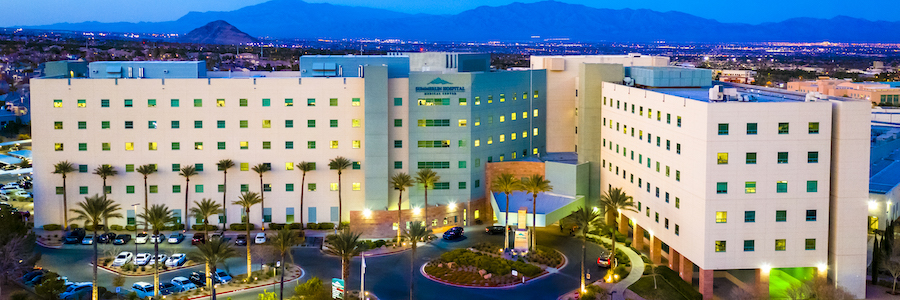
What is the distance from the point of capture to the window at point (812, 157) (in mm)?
48938

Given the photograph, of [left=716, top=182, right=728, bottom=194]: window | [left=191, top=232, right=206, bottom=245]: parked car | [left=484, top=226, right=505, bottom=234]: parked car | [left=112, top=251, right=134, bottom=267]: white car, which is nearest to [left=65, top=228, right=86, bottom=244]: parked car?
[left=112, top=251, right=134, bottom=267]: white car

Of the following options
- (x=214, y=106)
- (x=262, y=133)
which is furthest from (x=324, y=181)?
(x=214, y=106)

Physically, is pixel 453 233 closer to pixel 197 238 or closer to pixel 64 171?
pixel 197 238

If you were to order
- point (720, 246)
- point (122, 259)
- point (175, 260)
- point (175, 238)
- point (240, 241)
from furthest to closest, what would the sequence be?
→ point (175, 238) → point (240, 241) → point (122, 259) → point (175, 260) → point (720, 246)

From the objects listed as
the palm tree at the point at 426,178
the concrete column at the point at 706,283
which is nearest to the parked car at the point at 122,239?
the palm tree at the point at 426,178

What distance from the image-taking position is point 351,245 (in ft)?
154

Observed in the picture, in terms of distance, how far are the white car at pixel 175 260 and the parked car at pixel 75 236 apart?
12284 millimetres

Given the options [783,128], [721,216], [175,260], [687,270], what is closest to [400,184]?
[175,260]

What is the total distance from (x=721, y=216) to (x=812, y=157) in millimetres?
6878

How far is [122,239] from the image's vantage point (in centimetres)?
6594

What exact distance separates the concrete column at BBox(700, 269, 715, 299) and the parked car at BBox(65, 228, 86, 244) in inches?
2041

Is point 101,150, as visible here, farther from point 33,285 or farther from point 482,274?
point 482,274

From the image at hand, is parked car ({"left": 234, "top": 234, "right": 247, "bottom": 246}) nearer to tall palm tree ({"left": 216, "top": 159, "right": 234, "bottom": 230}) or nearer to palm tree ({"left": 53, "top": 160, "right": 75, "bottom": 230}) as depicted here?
tall palm tree ({"left": 216, "top": 159, "right": 234, "bottom": 230})

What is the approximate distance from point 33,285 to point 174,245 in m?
13.5
